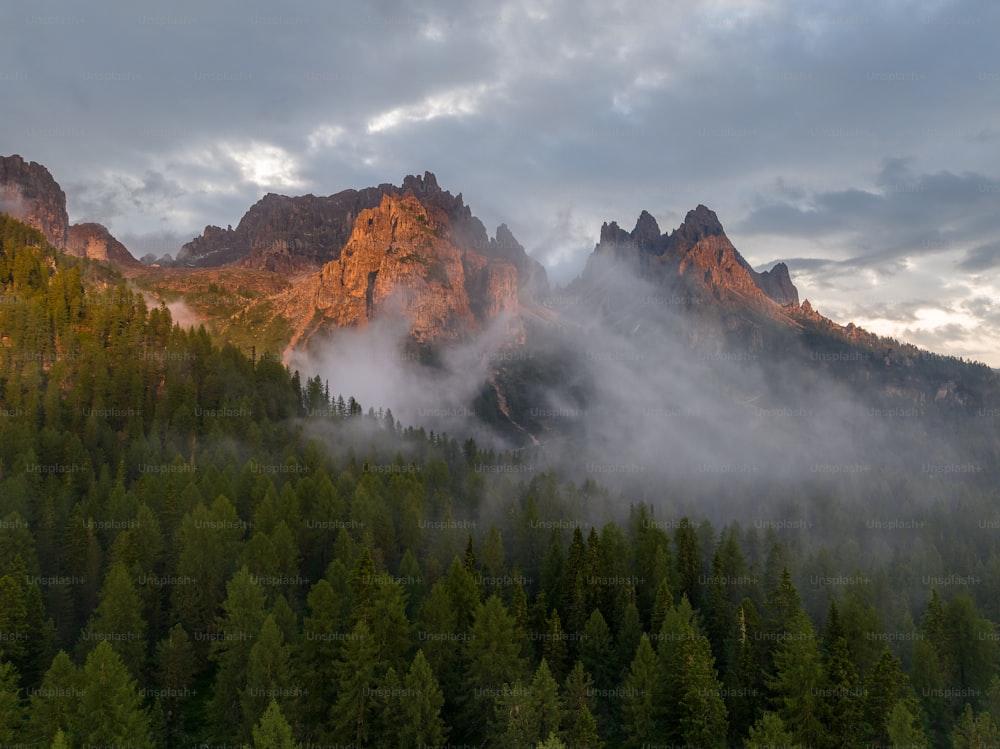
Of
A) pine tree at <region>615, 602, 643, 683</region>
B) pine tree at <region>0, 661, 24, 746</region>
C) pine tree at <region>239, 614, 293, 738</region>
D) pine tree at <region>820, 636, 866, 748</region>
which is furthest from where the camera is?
pine tree at <region>615, 602, 643, 683</region>

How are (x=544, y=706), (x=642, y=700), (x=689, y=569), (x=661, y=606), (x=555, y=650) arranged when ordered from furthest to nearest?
(x=689, y=569)
(x=661, y=606)
(x=555, y=650)
(x=642, y=700)
(x=544, y=706)

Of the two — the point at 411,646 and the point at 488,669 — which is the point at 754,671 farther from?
the point at 411,646

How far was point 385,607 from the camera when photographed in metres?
57.4

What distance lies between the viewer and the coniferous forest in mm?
51969

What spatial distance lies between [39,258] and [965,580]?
17057 centimetres

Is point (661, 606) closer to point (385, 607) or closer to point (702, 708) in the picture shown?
point (702, 708)

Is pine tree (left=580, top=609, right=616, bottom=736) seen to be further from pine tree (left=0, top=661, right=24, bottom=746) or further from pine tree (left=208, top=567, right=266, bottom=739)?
pine tree (left=0, top=661, right=24, bottom=746)

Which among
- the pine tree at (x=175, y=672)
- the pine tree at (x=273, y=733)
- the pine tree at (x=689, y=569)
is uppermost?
the pine tree at (x=689, y=569)

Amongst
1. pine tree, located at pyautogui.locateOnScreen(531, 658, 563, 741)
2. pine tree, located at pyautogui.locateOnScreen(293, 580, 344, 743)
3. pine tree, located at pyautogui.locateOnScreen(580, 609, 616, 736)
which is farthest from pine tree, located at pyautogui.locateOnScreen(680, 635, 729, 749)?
pine tree, located at pyautogui.locateOnScreen(293, 580, 344, 743)

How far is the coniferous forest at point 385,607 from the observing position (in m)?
52.0

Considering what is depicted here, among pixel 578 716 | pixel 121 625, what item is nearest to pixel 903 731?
pixel 578 716

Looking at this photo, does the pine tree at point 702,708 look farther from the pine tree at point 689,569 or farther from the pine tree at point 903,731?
the pine tree at point 689,569

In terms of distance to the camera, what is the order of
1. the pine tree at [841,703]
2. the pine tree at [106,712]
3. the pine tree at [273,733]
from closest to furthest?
the pine tree at [273,733], the pine tree at [106,712], the pine tree at [841,703]

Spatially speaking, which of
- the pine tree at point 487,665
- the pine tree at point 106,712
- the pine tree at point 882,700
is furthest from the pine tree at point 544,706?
the pine tree at point 106,712
